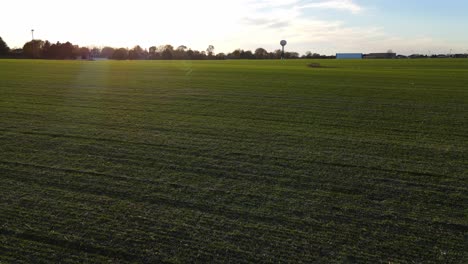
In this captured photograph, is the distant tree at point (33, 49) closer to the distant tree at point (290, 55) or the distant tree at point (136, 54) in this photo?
the distant tree at point (136, 54)

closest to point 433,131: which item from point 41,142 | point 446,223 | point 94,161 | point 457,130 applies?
point 457,130

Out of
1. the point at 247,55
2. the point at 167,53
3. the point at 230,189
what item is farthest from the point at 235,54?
the point at 230,189

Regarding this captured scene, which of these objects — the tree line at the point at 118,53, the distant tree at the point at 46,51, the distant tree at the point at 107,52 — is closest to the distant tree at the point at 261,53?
the tree line at the point at 118,53

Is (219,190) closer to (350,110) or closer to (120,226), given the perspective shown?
(120,226)

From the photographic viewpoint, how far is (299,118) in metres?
10.4

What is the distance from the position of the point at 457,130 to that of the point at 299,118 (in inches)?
136

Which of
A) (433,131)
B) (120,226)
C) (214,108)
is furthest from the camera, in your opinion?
(214,108)

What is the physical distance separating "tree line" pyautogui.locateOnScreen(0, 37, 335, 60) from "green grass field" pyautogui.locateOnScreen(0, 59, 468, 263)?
9034cm

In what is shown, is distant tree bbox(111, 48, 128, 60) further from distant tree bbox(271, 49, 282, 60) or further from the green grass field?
the green grass field

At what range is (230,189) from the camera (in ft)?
16.9

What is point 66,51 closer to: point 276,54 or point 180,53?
point 180,53

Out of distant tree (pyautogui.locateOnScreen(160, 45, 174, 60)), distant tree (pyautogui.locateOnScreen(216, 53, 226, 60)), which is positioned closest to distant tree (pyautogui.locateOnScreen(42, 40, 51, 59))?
distant tree (pyautogui.locateOnScreen(160, 45, 174, 60))

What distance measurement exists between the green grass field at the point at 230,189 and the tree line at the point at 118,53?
90.3 m

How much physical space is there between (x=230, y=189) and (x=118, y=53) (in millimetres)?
113344
